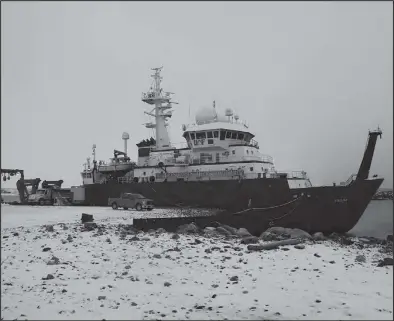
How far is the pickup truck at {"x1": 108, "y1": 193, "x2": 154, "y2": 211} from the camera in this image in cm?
2606

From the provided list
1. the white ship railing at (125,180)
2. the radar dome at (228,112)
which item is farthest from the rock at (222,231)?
the white ship railing at (125,180)

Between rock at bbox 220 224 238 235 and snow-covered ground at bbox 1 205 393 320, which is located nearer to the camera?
snow-covered ground at bbox 1 205 393 320

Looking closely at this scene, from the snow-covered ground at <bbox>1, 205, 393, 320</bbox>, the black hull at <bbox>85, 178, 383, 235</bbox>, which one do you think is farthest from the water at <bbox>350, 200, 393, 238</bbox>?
the snow-covered ground at <bbox>1, 205, 393, 320</bbox>

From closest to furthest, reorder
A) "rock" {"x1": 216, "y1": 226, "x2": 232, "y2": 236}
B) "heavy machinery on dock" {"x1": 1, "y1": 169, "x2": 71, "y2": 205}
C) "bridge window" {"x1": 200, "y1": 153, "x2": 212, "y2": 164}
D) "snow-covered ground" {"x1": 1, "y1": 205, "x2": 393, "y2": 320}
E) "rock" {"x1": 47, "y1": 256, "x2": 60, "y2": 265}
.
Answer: "snow-covered ground" {"x1": 1, "y1": 205, "x2": 393, "y2": 320} < "rock" {"x1": 47, "y1": 256, "x2": 60, "y2": 265} < "rock" {"x1": 216, "y1": 226, "x2": 232, "y2": 236} < "bridge window" {"x1": 200, "y1": 153, "x2": 212, "y2": 164} < "heavy machinery on dock" {"x1": 1, "y1": 169, "x2": 71, "y2": 205}

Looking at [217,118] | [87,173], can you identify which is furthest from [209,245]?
[87,173]

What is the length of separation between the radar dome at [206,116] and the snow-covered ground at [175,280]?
56.1 ft

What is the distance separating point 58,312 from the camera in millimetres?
8086

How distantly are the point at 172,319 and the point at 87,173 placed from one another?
3278cm

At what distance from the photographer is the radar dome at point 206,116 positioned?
103ft

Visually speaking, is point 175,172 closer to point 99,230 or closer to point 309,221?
point 309,221

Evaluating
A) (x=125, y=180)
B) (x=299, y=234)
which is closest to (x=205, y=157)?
(x=125, y=180)

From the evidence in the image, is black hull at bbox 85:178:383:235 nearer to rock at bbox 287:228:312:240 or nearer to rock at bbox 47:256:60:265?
rock at bbox 287:228:312:240

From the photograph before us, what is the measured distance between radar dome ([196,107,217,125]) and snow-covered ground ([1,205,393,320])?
1709 cm

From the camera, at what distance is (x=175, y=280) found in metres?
10.7
